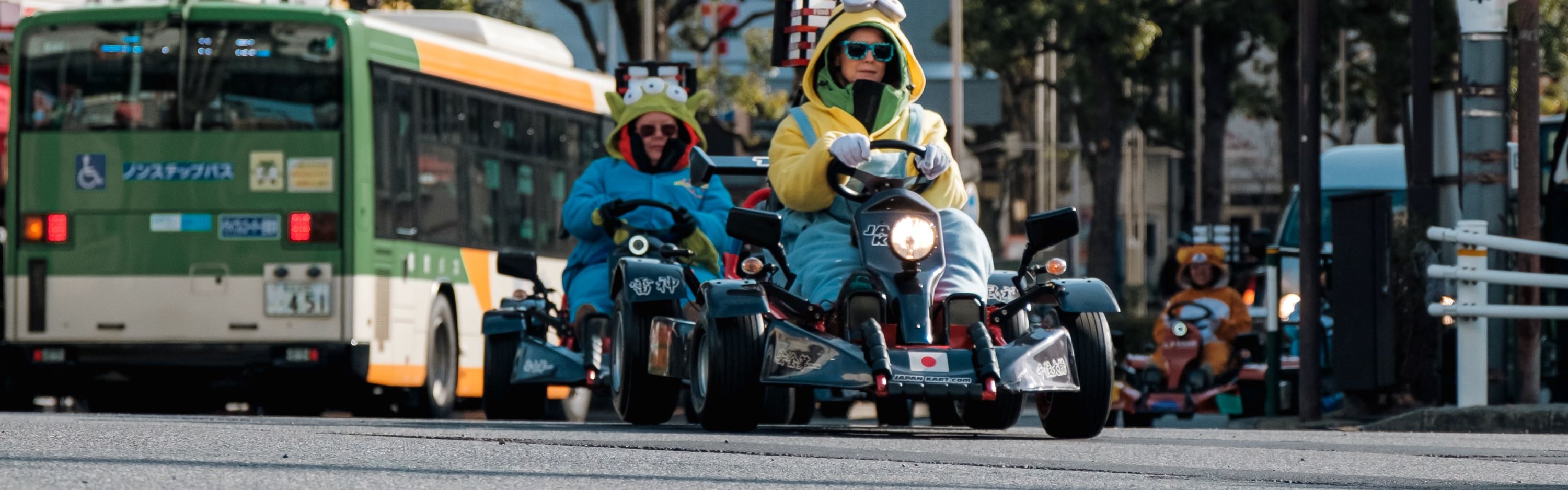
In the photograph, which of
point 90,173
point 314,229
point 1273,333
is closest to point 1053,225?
point 1273,333

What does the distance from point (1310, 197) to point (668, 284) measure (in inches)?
234

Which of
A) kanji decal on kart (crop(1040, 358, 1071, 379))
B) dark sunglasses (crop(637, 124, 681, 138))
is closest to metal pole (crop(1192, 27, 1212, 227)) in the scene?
dark sunglasses (crop(637, 124, 681, 138))

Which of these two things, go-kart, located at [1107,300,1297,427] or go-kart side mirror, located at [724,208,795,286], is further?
go-kart, located at [1107,300,1297,427]

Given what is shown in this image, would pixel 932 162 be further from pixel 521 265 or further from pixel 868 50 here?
pixel 521 265

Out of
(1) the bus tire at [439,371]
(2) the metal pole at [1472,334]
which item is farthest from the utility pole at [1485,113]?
(1) the bus tire at [439,371]

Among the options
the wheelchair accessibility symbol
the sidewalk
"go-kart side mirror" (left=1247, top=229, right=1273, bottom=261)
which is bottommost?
the sidewalk

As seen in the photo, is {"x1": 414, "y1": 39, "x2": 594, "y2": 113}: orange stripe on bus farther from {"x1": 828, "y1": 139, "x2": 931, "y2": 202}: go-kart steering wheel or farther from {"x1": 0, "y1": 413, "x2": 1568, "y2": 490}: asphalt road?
{"x1": 828, "y1": 139, "x2": 931, "y2": 202}: go-kart steering wheel

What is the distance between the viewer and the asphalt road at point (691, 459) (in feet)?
22.5

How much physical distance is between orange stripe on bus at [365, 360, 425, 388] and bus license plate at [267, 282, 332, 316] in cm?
52

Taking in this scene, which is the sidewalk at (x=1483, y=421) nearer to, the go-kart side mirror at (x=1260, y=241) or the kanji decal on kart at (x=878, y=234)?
the kanji decal on kart at (x=878, y=234)

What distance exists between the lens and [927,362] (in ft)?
31.0

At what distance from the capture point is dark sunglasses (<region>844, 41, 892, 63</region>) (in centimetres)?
1070

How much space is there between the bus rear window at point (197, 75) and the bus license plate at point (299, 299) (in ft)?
3.45

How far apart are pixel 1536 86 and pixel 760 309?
6018 millimetres
